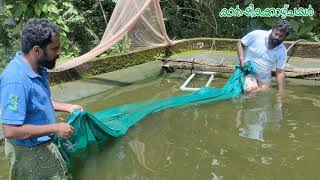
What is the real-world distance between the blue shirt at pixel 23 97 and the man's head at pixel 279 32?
172 inches

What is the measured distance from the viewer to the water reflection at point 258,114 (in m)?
5.82

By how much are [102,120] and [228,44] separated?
5895mm

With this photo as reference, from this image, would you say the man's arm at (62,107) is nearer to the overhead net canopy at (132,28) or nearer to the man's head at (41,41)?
the man's head at (41,41)

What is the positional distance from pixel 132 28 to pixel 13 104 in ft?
19.2

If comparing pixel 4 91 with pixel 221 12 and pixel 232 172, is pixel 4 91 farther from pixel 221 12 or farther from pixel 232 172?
pixel 221 12

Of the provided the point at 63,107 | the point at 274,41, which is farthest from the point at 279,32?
the point at 63,107

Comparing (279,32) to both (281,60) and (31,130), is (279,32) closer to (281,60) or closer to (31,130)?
(281,60)

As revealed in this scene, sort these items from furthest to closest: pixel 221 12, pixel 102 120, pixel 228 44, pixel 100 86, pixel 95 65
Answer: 1. pixel 221 12
2. pixel 228 44
3. pixel 95 65
4. pixel 100 86
5. pixel 102 120

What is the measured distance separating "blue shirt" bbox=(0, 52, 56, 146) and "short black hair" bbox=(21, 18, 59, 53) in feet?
0.39

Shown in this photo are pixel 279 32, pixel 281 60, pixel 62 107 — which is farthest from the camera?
pixel 281 60

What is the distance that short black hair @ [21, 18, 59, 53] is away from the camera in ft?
9.36

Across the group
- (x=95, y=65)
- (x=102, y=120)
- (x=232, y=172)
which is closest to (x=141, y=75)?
(x=95, y=65)

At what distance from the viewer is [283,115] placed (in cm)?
649

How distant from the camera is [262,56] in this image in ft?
23.5
